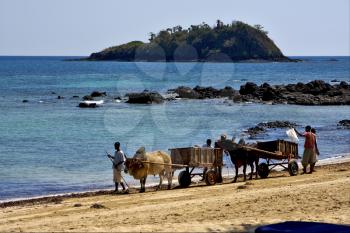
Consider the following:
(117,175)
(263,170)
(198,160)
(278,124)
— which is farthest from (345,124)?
(117,175)

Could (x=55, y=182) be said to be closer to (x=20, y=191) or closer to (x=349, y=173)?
(x=20, y=191)

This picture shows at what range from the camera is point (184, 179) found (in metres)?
22.7

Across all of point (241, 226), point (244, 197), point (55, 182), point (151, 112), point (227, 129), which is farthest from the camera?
point (151, 112)

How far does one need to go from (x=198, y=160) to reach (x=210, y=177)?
102 centimetres

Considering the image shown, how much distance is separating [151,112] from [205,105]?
897 cm

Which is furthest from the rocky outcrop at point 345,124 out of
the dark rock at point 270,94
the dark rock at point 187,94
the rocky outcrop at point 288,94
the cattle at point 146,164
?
the dark rock at point 187,94

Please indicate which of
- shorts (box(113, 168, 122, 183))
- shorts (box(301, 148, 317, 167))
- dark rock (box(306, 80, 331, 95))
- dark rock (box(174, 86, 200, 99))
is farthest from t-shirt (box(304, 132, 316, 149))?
dark rock (box(174, 86, 200, 99))

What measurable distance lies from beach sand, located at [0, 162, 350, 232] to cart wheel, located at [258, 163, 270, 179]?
150cm

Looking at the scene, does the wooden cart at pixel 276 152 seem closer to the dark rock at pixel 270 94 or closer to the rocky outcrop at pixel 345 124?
the rocky outcrop at pixel 345 124

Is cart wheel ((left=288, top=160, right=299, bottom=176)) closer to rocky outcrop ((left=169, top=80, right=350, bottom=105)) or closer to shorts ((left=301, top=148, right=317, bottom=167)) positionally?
shorts ((left=301, top=148, right=317, bottom=167))

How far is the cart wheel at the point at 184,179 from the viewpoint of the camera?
2267 centimetres

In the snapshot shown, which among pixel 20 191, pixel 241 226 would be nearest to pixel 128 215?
pixel 241 226

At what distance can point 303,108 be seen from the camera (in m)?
62.4

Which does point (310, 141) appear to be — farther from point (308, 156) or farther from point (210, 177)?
point (210, 177)
